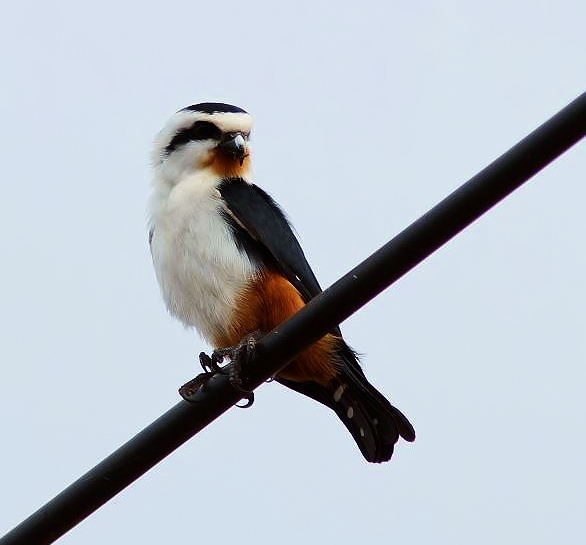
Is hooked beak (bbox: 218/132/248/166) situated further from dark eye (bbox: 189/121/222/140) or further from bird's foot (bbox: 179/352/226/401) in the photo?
bird's foot (bbox: 179/352/226/401)

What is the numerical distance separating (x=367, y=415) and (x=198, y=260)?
109 centimetres

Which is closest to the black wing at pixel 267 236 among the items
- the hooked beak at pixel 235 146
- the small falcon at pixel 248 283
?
the small falcon at pixel 248 283

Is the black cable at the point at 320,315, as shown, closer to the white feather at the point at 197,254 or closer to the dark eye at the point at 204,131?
the white feather at the point at 197,254

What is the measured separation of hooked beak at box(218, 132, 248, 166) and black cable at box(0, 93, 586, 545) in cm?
232

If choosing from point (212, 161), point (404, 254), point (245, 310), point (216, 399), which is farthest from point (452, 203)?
point (212, 161)

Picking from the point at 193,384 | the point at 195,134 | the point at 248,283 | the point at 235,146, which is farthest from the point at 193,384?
the point at 195,134

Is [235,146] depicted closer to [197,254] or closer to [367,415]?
[197,254]

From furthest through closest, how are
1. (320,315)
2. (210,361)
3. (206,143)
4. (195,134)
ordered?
1. (195,134)
2. (206,143)
3. (210,361)
4. (320,315)

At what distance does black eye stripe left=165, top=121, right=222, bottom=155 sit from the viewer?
21.7ft

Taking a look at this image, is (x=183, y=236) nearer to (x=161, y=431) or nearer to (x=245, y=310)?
(x=245, y=310)

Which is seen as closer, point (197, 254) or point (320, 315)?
point (320, 315)

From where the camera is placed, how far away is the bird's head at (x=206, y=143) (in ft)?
21.3

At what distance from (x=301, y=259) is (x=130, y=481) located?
2.31 meters

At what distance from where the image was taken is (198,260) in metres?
5.88
